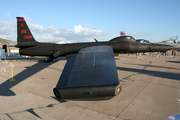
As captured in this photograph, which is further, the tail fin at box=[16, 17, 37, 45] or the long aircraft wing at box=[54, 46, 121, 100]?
the tail fin at box=[16, 17, 37, 45]

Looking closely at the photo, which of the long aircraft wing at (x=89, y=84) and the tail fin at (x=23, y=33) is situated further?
the tail fin at (x=23, y=33)

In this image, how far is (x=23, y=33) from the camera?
14.5 meters

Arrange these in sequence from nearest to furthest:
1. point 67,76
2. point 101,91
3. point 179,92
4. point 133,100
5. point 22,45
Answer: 1. point 101,91
2. point 67,76
3. point 133,100
4. point 179,92
5. point 22,45

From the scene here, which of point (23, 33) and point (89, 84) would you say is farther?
point (23, 33)

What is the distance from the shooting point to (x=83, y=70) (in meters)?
4.09

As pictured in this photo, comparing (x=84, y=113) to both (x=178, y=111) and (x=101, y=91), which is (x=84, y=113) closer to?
(x=101, y=91)

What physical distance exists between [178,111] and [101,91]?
3.11 metres

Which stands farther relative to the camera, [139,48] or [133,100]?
[139,48]

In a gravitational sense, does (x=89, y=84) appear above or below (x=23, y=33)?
below

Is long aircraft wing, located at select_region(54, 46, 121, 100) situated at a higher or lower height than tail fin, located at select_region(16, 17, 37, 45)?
lower

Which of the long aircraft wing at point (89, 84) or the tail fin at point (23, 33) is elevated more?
the tail fin at point (23, 33)

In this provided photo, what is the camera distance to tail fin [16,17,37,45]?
14344 mm

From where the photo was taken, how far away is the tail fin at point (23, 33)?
14344 millimetres

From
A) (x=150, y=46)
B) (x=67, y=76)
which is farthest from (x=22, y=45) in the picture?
(x=150, y=46)
